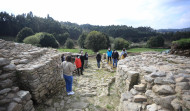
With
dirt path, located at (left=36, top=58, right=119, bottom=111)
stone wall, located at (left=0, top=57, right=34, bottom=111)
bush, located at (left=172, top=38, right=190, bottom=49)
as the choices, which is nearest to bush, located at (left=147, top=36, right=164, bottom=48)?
bush, located at (left=172, top=38, right=190, bottom=49)

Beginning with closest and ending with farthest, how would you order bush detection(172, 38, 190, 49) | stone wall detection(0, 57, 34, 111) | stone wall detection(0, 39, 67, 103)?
stone wall detection(0, 57, 34, 111), stone wall detection(0, 39, 67, 103), bush detection(172, 38, 190, 49)

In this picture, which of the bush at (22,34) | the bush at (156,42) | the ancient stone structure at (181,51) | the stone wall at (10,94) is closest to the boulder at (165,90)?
the stone wall at (10,94)

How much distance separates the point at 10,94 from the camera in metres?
3.23

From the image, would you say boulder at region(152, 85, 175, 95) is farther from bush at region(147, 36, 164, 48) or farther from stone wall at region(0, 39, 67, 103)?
bush at region(147, 36, 164, 48)

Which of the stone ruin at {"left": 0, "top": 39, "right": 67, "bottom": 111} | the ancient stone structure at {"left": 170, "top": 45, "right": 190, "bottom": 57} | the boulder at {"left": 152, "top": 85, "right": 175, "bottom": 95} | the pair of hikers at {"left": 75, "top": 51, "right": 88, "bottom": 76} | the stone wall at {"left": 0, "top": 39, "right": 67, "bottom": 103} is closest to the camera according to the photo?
the boulder at {"left": 152, "top": 85, "right": 175, "bottom": 95}

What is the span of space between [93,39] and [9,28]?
55.1 metres

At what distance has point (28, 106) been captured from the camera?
3.47 metres

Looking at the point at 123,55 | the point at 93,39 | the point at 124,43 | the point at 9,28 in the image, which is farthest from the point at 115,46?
the point at 9,28

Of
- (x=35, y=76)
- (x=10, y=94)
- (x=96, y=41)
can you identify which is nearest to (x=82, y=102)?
(x=35, y=76)

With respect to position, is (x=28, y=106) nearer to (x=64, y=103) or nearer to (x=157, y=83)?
(x=64, y=103)

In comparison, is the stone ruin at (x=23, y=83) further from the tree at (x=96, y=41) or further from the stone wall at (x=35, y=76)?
the tree at (x=96, y=41)

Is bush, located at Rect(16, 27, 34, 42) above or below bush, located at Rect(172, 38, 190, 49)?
above

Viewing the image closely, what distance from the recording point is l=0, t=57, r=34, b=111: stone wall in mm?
2982

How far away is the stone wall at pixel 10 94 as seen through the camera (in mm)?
2982
